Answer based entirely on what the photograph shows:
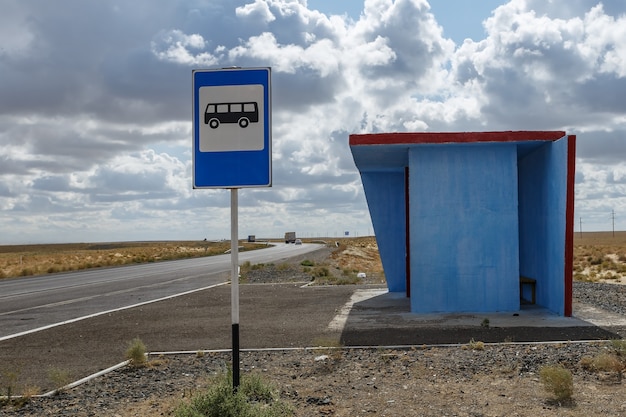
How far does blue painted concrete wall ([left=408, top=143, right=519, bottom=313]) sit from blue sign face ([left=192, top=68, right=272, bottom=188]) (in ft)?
27.6

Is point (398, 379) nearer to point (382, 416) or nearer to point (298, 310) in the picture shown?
point (382, 416)

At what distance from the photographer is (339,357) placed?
28.9 feet

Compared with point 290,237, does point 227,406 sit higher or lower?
higher

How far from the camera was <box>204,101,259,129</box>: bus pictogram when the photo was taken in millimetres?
5855

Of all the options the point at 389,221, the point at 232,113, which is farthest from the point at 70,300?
the point at 232,113

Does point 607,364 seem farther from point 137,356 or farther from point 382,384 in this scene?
point 137,356

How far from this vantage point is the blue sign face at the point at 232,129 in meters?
5.82

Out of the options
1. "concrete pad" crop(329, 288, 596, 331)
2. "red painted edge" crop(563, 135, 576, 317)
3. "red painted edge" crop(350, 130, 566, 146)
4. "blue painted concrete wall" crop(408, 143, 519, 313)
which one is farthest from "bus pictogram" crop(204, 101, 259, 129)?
"red painted edge" crop(563, 135, 576, 317)

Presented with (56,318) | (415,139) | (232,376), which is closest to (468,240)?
(415,139)

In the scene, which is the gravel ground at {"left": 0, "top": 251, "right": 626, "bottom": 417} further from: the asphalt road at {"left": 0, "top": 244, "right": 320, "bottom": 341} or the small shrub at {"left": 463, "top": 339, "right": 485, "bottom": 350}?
the asphalt road at {"left": 0, "top": 244, "right": 320, "bottom": 341}

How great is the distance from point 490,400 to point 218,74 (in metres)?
4.41

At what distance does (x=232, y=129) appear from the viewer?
5.88m

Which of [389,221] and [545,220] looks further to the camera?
[389,221]

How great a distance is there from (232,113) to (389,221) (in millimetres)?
13808
